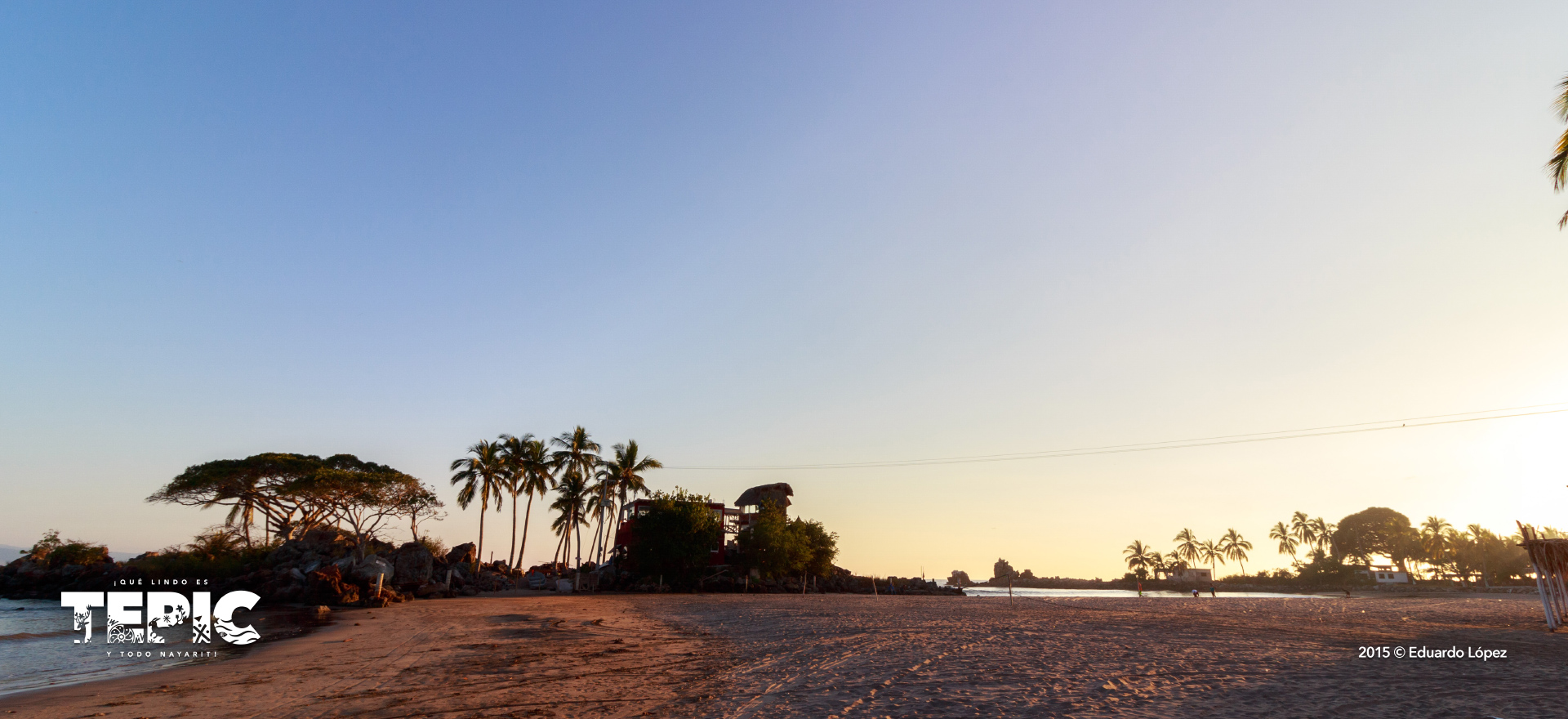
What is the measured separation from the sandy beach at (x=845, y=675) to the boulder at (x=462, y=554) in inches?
1371

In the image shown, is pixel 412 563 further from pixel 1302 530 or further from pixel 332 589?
pixel 1302 530

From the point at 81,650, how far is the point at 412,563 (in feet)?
110

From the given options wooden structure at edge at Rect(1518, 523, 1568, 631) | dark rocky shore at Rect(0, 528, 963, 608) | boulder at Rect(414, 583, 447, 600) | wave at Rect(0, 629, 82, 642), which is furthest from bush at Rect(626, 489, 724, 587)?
wooden structure at edge at Rect(1518, 523, 1568, 631)

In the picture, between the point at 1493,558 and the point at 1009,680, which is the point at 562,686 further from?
the point at 1493,558

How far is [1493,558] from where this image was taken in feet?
284

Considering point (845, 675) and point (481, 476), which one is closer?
point (845, 675)

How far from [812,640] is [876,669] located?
5995 millimetres

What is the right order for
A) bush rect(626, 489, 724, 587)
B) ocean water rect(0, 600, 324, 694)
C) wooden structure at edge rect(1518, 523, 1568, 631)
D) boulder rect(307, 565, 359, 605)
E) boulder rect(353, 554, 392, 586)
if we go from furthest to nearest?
bush rect(626, 489, 724, 587) → boulder rect(353, 554, 392, 586) → boulder rect(307, 565, 359, 605) → wooden structure at edge rect(1518, 523, 1568, 631) → ocean water rect(0, 600, 324, 694)

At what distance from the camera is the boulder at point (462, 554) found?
55656 mm

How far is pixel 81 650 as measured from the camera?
62.2 ft

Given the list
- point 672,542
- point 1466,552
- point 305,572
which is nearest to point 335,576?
point 305,572

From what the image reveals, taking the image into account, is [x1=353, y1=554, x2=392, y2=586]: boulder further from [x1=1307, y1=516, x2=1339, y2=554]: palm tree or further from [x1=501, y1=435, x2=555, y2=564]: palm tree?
[x1=1307, y1=516, x2=1339, y2=554]: palm tree

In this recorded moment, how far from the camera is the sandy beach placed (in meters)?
10.2

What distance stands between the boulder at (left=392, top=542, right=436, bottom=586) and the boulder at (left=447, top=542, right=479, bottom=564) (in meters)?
3.33
